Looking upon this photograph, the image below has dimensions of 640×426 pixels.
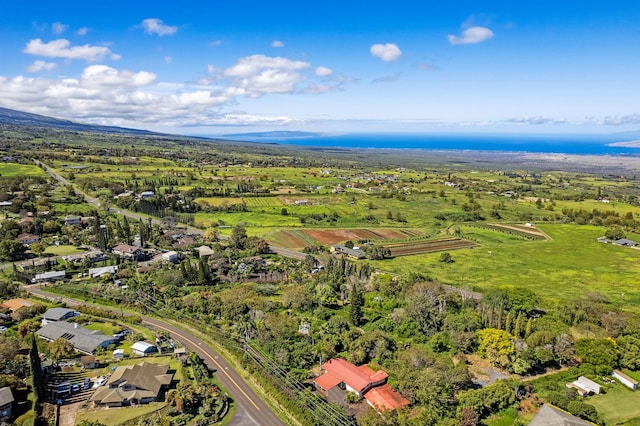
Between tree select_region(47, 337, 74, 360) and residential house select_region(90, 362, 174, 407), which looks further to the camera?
tree select_region(47, 337, 74, 360)

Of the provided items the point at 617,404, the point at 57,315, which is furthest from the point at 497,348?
the point at 57,315

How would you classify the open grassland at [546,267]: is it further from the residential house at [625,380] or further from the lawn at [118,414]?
the lawn at [118,414]

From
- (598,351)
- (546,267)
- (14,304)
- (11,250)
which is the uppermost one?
(598,351)

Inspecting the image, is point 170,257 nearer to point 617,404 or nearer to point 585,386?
point 585,386

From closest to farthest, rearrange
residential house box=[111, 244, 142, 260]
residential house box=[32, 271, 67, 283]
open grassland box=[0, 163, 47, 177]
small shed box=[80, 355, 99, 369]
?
small shed box=[80, 355, 99, 369]
residential house box=[32, 271, 67, 283]
residential house box=[111, 244, 142, 260]
open grassland box=[0, 163, 47, 177]

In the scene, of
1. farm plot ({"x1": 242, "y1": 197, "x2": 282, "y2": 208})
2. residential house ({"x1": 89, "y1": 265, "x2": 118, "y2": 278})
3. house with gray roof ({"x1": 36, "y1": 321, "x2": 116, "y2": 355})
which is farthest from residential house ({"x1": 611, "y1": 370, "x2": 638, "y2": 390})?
farm plot ({"x1": 242, "y1": 197, "x2": 282, "y2": 208})

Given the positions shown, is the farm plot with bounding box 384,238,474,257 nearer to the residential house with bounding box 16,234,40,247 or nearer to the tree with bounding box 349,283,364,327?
the tree with bounding box 349,283,364,327

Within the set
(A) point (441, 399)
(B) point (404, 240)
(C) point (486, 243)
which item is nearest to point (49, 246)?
(B) point (404, 240)
